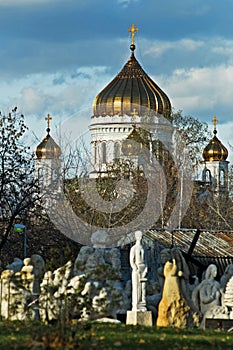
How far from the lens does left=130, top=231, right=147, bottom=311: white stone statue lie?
74.2 ft

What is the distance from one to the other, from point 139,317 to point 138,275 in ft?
2.84

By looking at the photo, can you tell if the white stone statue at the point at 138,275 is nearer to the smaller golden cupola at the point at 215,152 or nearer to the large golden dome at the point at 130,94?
the large golden dome at the point at 130,94

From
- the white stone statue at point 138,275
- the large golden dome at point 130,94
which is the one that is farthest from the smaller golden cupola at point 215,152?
the white stone statue at point 138,275

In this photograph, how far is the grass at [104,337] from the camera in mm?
14953

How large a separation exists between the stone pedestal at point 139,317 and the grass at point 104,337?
2.95m

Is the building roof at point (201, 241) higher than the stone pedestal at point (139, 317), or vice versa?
the building roof at point (201, 241)

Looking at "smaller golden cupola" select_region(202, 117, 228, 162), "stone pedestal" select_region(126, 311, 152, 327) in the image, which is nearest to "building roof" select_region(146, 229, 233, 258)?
"stone pedestal" select_region(126, 311, 152, 327)

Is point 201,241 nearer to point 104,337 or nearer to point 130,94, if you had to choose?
point 104,337

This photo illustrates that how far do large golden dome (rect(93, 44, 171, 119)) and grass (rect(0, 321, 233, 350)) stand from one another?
222ft

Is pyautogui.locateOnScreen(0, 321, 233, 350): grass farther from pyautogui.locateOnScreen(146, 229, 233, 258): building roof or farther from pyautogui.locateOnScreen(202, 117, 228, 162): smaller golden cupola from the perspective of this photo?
pyautogui.locateOnScreen(202, 117, 228, 162): smaller golden cupola

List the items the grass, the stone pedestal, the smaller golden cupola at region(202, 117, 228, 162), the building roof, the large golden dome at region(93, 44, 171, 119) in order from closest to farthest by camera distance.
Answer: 1. the grass
2. the stone pedestal
3. the building roof
4. the large golden dome at region(93, 44, 171, 119)
5. the smaller golden cupola at region(202, 117, 228, 162)

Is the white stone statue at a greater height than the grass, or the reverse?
the white stone statue

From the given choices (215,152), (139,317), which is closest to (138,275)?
(139,317)

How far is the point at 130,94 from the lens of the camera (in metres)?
89.7
